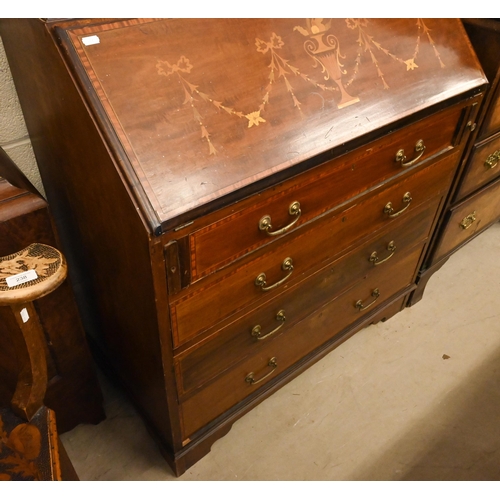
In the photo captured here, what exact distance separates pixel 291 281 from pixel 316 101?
1.45 feet

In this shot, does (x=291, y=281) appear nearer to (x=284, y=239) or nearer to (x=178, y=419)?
(x=284, y=239)

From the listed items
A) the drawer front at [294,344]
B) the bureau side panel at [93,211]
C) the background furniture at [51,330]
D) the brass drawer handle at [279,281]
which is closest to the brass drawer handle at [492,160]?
the drawer front at [294,344]

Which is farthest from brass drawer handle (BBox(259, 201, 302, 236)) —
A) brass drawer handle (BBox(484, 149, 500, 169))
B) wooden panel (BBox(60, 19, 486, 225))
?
brass drawer handle (BBox(484, 149, 500, 169))

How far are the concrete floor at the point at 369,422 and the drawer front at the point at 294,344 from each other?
180 millimetres

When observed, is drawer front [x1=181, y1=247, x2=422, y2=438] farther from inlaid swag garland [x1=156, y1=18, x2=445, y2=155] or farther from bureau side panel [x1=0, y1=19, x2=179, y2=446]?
inlaid swag garland [x1=156, y1=18, x2=445, y2=155]

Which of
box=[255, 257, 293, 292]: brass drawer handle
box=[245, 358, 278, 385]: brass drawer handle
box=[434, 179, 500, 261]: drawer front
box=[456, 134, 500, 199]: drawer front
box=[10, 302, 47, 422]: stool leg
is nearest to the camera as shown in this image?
box=[10, 302, 47, 422]: stool leg

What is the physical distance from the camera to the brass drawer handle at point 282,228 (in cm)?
91

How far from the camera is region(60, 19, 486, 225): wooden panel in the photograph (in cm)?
76

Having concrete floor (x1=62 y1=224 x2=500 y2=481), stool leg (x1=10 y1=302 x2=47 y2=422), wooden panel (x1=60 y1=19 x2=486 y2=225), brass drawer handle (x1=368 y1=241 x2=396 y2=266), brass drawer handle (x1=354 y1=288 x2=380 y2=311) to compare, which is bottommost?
concrete floor (x1=62 y1=224 x2=500 y2=481)

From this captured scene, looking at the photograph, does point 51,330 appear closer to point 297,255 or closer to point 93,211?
point 93,211

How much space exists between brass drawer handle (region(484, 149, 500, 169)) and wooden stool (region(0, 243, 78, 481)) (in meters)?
1.42

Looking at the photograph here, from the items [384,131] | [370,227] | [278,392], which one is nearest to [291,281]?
[370,227]

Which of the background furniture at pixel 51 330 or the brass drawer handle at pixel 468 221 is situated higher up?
the background furniture at pixel 51 330

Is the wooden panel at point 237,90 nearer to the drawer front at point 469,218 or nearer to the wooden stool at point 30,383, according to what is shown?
the wooden stool at point 30,383
